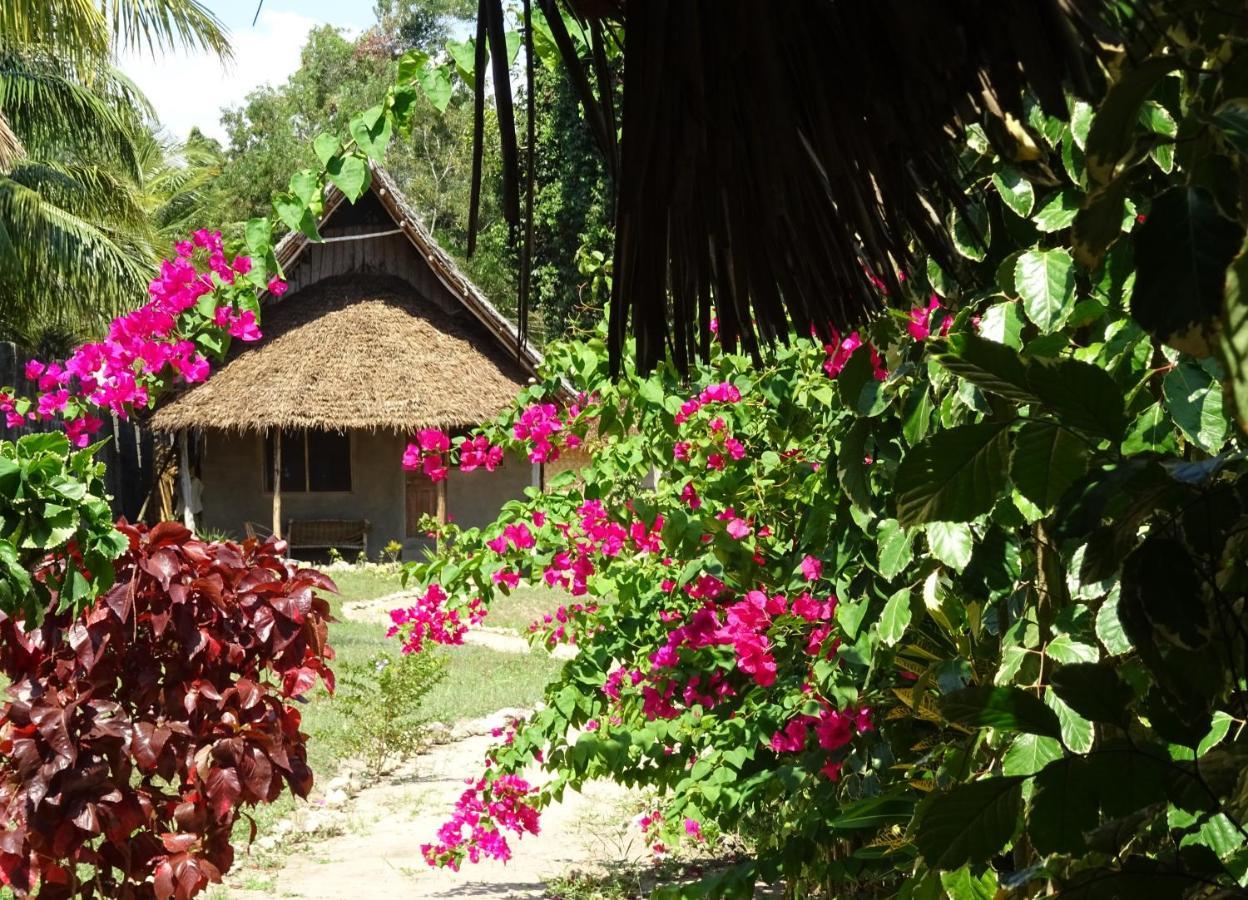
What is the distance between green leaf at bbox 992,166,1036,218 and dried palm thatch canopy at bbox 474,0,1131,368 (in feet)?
0.37

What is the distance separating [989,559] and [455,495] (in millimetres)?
15213

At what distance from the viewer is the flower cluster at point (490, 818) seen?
4.03 metres

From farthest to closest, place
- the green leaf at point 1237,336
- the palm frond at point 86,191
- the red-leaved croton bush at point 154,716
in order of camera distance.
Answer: the palm frond at point 86,191 → the red-leaved croton bush at point 154,716 → the green leaf at point 1237,336

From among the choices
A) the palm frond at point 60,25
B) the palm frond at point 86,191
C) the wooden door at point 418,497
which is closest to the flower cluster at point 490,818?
the palm frond at point 60,25

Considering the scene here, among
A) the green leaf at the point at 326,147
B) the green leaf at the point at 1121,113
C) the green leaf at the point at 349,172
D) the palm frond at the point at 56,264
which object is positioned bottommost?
the green leaf at the point at 1121,113

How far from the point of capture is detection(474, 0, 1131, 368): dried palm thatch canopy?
1104 mm

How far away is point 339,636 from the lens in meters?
11.3

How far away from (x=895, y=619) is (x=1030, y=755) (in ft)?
1.56

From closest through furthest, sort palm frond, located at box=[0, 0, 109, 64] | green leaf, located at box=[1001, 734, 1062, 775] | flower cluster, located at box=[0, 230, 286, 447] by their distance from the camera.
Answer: green leaf, located at box=[1001, 734, 1062, 775] < flower cluster, located at box=[0, 230, 286, 447] < palm frond, located at box=[0, 0, 109, 64]

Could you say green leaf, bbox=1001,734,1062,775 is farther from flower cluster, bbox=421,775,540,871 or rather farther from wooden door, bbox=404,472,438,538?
wooden door, bbox=404,472,438,538

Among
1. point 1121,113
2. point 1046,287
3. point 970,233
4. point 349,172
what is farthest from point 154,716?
point 1121,113

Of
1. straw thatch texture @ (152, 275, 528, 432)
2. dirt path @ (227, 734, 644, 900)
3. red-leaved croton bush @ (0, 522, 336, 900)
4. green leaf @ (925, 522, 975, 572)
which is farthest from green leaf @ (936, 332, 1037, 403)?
straw thatch texture @ (152, 275, 528, 432)

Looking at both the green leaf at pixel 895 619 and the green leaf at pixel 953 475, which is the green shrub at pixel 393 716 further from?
the green leaf at pixel 953 475

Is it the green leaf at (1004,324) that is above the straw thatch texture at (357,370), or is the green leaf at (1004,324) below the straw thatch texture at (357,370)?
below
